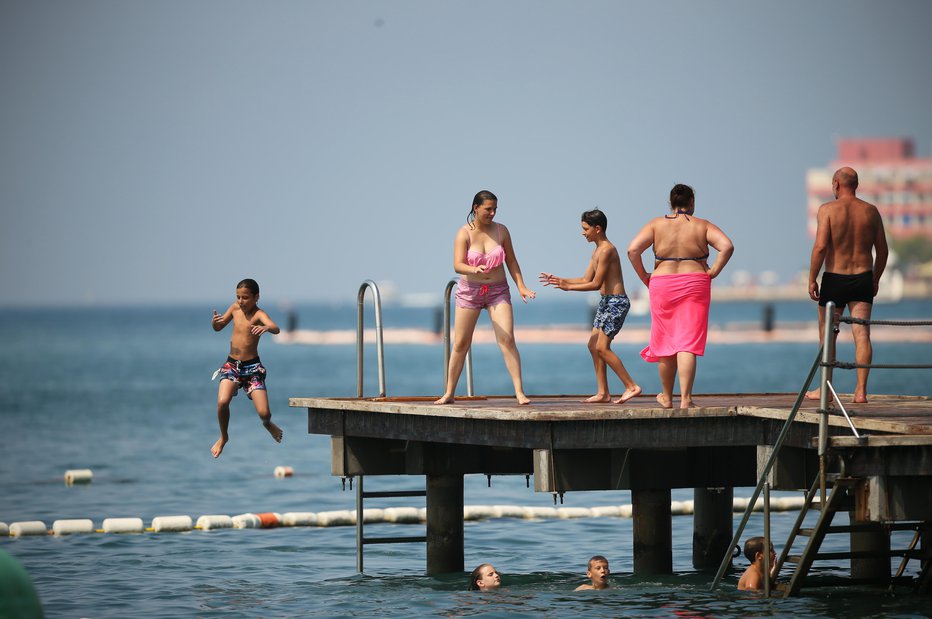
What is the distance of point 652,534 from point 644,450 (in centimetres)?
123

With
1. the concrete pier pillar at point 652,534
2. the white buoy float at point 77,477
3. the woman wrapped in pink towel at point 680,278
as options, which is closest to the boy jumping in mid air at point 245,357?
the concrete pier pillar at point 652,534

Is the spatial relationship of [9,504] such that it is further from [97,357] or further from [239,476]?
[97,357]

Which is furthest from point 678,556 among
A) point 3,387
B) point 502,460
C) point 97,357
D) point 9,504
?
point 97,357

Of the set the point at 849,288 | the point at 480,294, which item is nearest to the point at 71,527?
the point at 480,294

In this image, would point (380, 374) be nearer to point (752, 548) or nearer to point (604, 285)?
point (604, 285)

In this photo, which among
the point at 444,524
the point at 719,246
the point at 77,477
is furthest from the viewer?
the point at 77,477

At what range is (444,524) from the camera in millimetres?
16547

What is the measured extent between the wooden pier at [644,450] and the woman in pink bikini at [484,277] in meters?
0.63

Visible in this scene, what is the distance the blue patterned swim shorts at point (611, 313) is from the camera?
14.9 m

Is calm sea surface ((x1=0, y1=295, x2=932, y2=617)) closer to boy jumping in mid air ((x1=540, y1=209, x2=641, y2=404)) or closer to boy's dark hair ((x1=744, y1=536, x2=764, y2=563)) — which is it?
boy's dark hair ((x1=744, y1=536, x2=764, y2=563))

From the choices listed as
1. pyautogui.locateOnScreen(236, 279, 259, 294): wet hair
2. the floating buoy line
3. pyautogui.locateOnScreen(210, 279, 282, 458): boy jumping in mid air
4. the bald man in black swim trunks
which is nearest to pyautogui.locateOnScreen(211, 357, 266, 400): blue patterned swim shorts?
pyautogui.locateOnScreen(210, 279, 282, 458): boy jumping in mid air

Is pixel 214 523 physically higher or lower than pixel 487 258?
lower

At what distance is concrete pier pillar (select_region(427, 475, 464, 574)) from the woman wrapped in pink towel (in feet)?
11.0

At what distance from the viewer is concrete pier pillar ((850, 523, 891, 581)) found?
49.2ft
